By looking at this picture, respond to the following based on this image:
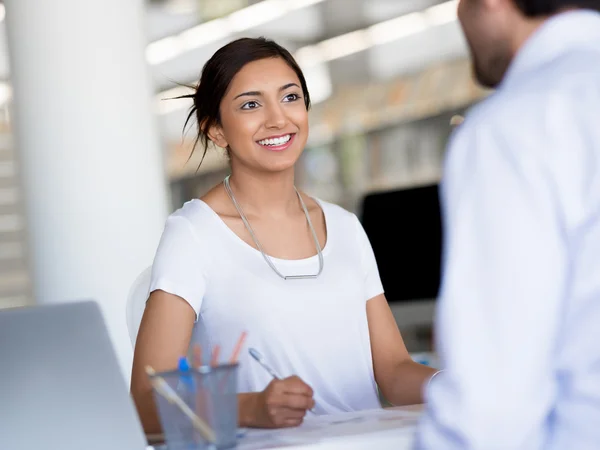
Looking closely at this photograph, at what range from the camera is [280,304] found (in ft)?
6.23

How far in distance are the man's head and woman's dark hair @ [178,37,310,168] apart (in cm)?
98

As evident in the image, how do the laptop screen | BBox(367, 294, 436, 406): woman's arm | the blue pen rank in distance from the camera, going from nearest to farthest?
the blue pen, BBox(367, 294, 436, 406): woman's arm, the laptop screen

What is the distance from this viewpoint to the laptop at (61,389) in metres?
1.12

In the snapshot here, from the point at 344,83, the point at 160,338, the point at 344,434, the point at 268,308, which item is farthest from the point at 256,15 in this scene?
the point at 344,434

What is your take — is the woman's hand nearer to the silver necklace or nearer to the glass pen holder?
the glass pen holder

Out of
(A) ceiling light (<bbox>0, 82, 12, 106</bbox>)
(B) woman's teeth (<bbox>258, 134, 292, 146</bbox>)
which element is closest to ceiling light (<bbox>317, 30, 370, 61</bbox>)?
(A) ceiling light (<bbox>0, 82, 12, 106</bbox>)

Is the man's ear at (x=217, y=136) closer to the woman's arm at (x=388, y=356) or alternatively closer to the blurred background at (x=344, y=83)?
the woman's arm at (x=388, y=356)

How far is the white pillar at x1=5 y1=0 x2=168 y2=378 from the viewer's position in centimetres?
296

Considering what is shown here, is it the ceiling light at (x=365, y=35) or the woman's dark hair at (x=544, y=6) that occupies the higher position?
the ceiling light at (x=365, y=35)

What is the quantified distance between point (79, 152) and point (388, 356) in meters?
1.36

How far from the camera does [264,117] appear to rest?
78.7 inches

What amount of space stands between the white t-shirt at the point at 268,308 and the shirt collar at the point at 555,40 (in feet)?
3.11

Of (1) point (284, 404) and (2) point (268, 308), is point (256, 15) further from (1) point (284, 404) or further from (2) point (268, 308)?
(1) point (284, 404)

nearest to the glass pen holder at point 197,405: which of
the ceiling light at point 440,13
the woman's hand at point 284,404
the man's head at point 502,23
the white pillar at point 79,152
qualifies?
the woman's hand at point 284,404
